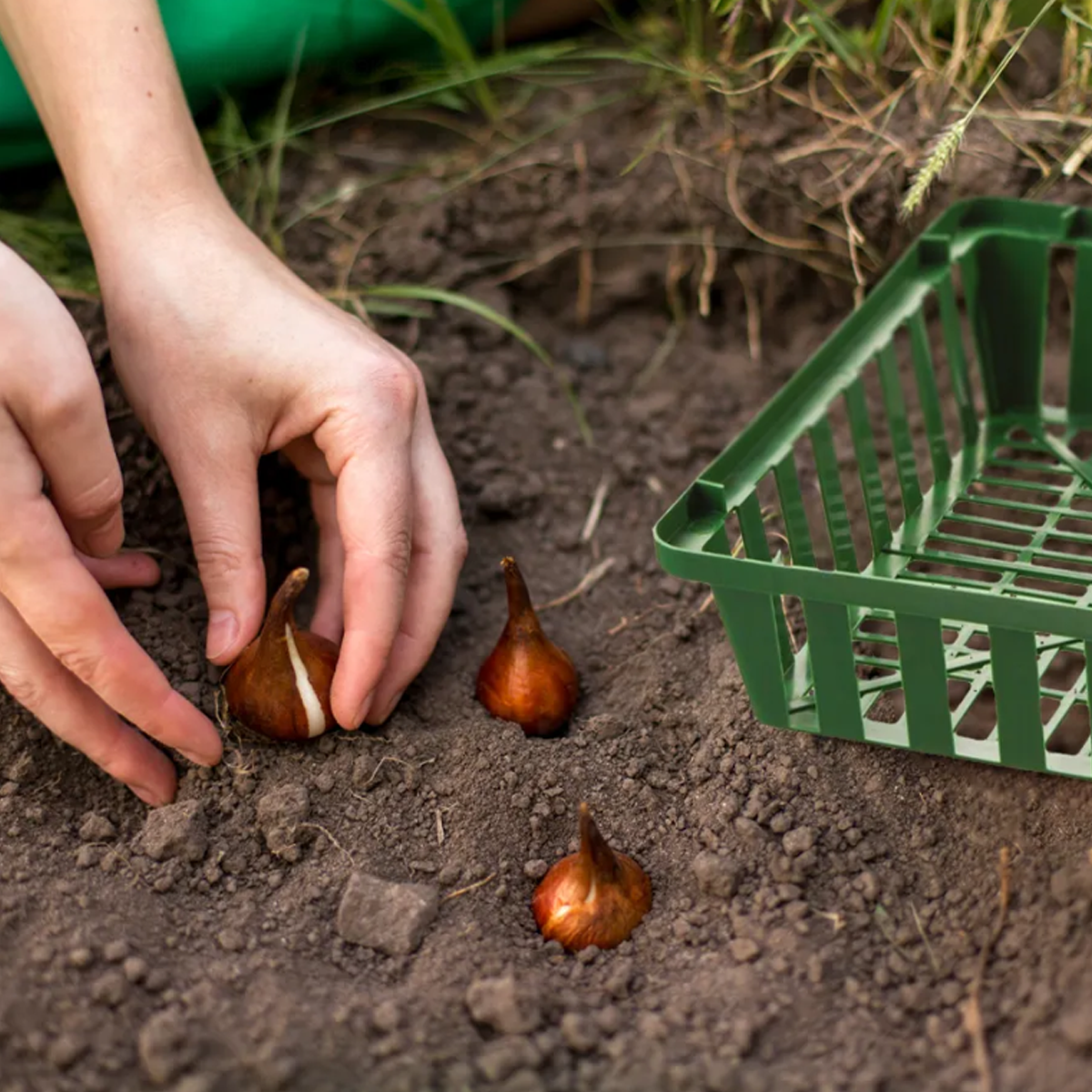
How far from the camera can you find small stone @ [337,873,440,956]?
44.6 inches

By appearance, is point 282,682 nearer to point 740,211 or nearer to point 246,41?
point 740,211

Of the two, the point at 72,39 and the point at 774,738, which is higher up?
the point at 72,39

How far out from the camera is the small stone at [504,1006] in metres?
1.03

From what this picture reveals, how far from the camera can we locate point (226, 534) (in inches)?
51.1

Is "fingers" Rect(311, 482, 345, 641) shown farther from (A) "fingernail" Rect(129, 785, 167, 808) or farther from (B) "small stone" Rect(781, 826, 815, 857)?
(B) "small stone" Rect(781, 826, 815, 857)

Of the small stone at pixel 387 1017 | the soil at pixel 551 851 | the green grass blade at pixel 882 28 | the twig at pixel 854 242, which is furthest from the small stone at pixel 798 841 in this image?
the green grass blade at pixel 882 28

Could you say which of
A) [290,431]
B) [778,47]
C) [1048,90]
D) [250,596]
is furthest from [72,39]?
[1048,90]

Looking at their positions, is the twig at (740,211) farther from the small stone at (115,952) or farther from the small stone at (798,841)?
the small stone at (115,952)

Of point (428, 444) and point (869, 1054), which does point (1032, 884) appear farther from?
point (428, 444)

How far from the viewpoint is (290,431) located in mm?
1336

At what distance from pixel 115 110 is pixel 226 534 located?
456mm

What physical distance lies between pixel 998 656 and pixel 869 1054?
1.01ft

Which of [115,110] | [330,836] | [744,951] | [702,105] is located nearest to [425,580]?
[330,836]

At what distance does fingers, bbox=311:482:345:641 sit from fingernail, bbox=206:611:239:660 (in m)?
0.11
